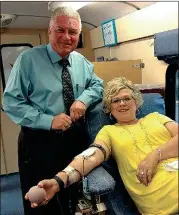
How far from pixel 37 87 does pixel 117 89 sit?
336 millimetres

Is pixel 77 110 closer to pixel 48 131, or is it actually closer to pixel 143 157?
pixel 48 131

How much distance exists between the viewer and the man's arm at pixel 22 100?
1.11 metres

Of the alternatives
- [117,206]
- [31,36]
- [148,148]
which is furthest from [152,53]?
[117,206]

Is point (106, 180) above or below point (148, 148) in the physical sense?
below

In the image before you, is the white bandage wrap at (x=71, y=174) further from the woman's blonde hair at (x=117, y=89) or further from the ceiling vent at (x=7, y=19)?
the ceiling vent at (x=7, y=19)

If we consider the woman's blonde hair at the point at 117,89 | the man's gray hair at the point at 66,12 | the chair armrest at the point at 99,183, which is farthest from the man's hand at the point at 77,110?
the man's gray hair at the point at 66,12

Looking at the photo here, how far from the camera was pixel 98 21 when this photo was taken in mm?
1029

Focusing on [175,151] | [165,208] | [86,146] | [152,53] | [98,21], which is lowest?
[165,208]

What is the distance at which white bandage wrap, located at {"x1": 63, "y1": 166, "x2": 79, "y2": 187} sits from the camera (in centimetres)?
99

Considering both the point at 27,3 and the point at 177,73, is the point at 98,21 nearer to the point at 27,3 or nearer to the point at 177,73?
the point at 27,3

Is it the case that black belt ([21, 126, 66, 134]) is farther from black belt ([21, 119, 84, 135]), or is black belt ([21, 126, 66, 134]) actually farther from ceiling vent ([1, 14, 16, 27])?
ceiling vent ([1, 14, 16, 27])

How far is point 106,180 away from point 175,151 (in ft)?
1.30

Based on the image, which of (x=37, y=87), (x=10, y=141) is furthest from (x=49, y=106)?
(x=10, y=141)

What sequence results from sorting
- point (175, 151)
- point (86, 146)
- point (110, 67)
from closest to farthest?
point (175, 151) < point (110, 67) < point (86, 146)
